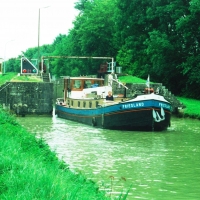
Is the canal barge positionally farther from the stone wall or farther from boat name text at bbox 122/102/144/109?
the stone wall

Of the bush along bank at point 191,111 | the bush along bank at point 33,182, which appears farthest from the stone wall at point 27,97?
the bush along bank at point 33,182

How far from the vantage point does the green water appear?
468 inches

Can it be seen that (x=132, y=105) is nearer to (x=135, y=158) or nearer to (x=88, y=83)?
(x=135, y=158)

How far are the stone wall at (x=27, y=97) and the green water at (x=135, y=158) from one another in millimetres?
6456

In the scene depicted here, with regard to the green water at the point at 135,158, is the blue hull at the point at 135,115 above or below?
above

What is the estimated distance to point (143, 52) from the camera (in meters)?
49.2

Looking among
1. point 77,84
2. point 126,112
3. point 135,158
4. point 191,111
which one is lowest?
point 135,158

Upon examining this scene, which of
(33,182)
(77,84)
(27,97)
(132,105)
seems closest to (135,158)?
(132,105)

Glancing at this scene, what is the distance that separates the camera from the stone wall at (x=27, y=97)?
3447cm

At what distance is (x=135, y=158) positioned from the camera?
54.5 feet

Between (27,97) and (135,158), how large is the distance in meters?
19.2

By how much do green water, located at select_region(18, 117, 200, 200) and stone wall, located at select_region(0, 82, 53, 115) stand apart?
6.46m

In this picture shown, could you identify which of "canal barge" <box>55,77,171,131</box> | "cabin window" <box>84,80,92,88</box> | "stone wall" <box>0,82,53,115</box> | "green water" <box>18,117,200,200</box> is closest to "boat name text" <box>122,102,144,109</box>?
"canal barge" <box>55,77,171,131</box>

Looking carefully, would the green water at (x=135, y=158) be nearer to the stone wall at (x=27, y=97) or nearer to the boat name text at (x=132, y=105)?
the boat name text at (x=132, y=105)
